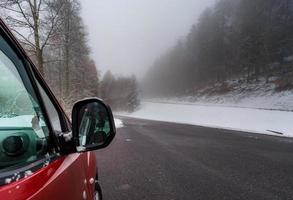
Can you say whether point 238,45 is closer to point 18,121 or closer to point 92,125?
point 92,125

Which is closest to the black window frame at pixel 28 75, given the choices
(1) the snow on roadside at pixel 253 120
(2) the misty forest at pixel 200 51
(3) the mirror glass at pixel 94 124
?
(3) the mirror glass at pixel 94 124

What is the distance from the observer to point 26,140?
139 cm

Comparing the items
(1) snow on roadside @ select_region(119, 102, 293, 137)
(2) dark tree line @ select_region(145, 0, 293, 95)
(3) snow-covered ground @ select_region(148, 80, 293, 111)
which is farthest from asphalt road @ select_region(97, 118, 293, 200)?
(2) dark tree line @ select_region(145, 0, 293, 95)

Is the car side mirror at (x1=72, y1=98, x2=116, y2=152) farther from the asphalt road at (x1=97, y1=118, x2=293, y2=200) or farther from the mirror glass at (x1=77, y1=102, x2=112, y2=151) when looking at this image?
the asphalt road at (x1=97, y1=118, x2=293, y2=200)

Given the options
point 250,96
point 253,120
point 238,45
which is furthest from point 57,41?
point 238,45

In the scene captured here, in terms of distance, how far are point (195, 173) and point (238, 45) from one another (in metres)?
59.0

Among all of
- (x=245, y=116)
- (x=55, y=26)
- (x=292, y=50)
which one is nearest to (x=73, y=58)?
(x=55, y=26)

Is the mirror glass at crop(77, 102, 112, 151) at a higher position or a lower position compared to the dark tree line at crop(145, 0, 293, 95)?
lower

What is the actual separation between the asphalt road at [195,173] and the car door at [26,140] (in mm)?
4352

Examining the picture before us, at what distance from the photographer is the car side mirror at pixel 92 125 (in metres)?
1.59

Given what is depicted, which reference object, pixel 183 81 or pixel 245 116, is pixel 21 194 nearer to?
pixel 245 116

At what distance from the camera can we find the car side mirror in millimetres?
1589

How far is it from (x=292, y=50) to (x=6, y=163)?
5997cm

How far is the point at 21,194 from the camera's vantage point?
1.09 m
